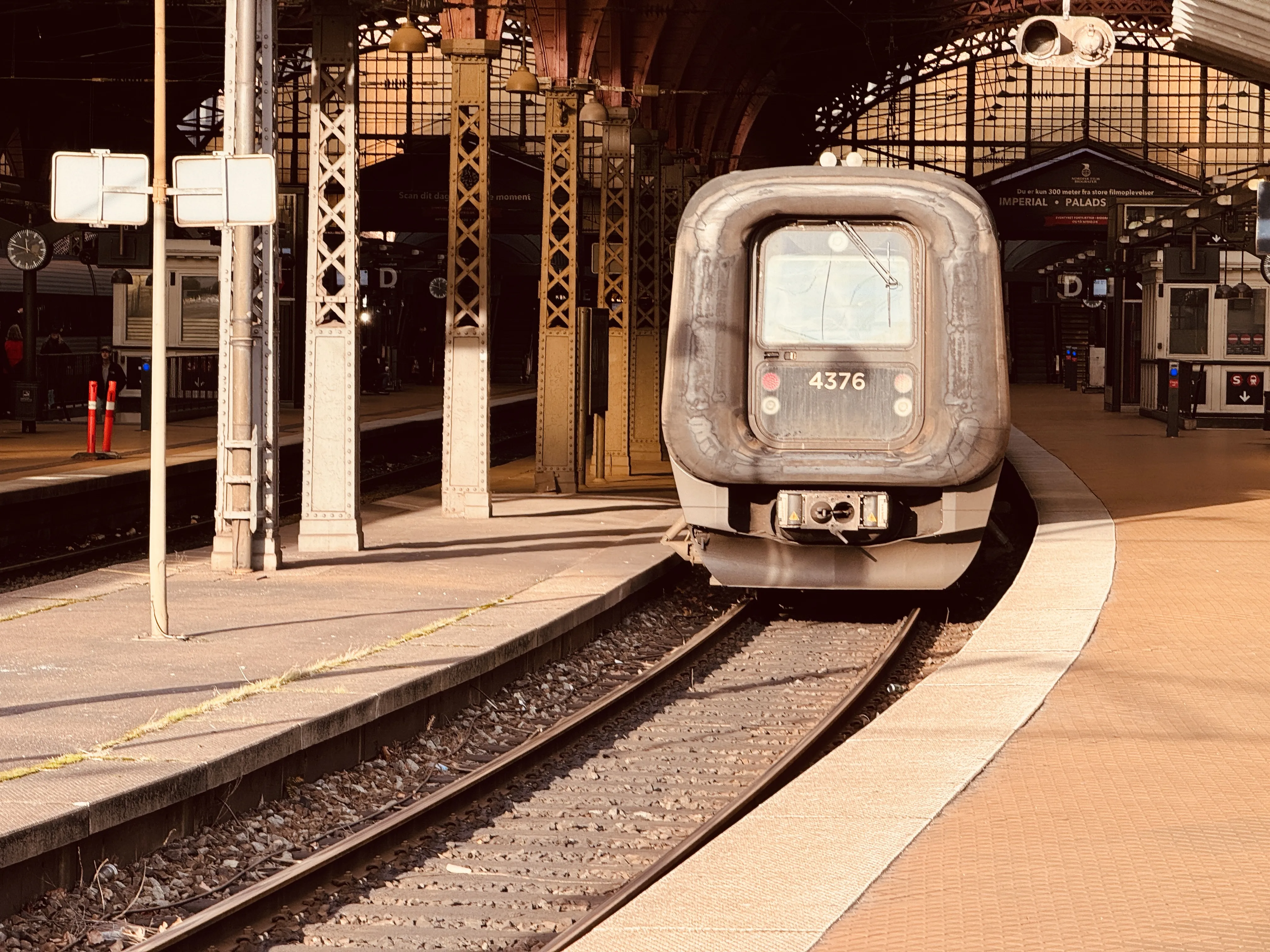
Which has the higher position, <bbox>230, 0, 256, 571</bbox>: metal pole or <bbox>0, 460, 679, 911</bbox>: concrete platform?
<bbox>230, 0, 256, 571</bbox>: metal pole

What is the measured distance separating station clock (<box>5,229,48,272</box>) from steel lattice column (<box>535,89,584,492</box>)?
1083 centimetres

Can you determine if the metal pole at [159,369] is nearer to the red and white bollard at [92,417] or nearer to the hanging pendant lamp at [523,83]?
the hanging pendant lamp at [523,83]

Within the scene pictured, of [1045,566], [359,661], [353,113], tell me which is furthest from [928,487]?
[353,113]

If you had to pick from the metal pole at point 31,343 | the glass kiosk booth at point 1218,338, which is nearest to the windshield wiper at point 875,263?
the metal pole at point 31,343

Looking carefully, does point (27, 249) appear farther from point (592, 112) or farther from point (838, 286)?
point (838, 286)

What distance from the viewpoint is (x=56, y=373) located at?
105 ft

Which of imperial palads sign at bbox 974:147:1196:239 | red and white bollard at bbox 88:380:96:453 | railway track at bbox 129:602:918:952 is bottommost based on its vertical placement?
railway track at bbox 129:602:918:952

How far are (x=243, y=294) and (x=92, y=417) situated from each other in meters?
10.6

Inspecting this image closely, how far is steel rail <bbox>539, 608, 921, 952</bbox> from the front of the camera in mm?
6105

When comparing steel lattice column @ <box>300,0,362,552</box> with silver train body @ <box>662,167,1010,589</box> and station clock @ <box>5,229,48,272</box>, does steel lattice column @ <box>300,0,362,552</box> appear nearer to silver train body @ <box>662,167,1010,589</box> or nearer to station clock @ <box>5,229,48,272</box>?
silver train body @ <box>662,167,1010,589</box>

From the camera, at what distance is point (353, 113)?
48.2 ft

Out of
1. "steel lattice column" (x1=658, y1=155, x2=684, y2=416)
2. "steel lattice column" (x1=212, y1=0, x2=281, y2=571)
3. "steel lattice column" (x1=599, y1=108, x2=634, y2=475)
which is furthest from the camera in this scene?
"steel lattice column" (x1=658, y1=155, x2=684, y2=416)

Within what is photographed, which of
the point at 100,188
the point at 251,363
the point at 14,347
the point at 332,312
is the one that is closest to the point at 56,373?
the point at 14,347

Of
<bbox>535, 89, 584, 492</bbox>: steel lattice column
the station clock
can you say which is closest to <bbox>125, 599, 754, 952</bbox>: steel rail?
<bbox>535, 89, 584, 492</bbox>: steel lattice column
